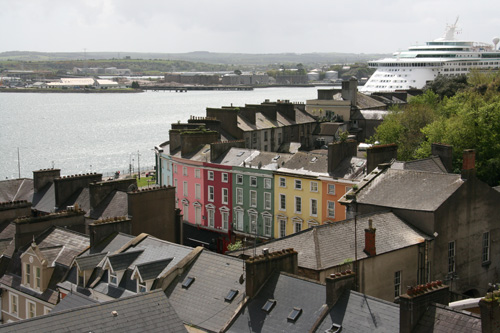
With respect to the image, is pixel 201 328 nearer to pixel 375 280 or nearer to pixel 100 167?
pixel 375 280

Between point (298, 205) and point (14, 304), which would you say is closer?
point (14, 304)

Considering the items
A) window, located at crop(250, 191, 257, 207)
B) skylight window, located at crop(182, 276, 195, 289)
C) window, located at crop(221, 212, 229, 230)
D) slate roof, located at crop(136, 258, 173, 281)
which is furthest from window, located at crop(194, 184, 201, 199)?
skylight window, located at crop(182, 276, 195, 289)

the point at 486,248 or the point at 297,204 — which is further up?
the point at 486,248

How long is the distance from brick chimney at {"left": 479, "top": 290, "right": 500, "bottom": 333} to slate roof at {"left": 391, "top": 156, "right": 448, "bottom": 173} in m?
19.6

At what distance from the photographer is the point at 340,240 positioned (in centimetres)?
2962

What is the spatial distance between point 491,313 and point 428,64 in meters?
143

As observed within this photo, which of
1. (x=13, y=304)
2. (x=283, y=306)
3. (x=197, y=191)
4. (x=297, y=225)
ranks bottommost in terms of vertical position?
(x=297, y=225)

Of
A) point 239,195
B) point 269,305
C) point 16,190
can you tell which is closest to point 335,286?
point 269,305

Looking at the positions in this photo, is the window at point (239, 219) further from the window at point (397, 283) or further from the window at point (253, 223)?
the window at point (397, 283)

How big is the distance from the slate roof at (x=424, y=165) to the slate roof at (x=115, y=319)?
21750 millimetres

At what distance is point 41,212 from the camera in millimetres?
41406

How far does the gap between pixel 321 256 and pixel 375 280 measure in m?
2.63

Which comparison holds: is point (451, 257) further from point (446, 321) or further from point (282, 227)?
point (282, 227)

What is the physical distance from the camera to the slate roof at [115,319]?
17.3 meters
